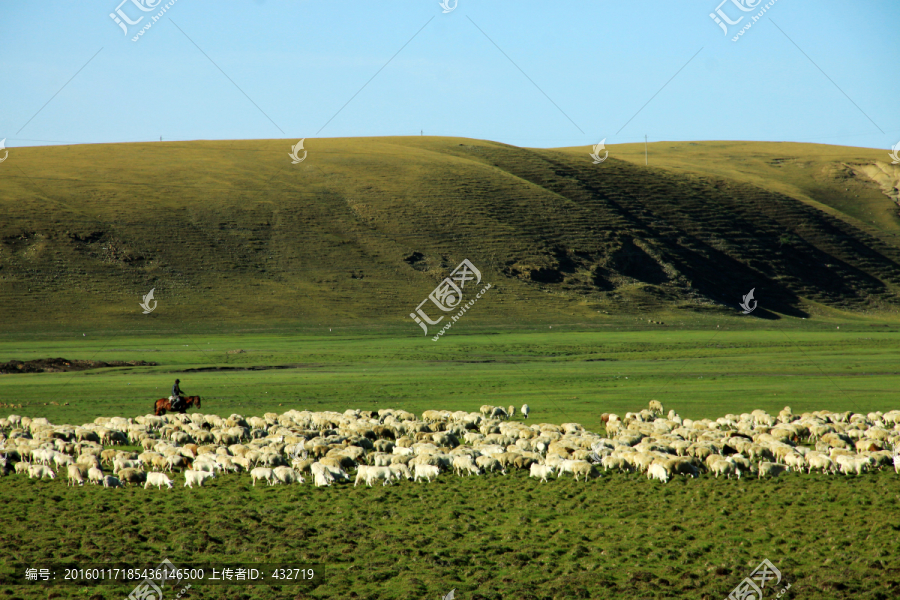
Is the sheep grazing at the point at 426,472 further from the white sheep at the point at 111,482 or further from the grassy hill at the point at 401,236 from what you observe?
the grassy hill at the point at 401,236

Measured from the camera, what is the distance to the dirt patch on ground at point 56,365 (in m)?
44.5

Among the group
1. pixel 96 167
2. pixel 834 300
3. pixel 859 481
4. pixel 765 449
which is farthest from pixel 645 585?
pixel 96 167

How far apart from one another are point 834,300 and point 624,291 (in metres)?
32.0

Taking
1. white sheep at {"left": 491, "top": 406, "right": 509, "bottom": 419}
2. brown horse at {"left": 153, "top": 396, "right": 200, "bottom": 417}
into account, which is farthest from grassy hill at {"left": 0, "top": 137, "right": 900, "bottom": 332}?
white sheep at {"left": 491, "top": 406, "right": 509, "bottom": 419}

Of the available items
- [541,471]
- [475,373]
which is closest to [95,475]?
[541,471]

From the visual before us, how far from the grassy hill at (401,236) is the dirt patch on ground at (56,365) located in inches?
971

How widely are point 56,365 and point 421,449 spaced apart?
35355 mm

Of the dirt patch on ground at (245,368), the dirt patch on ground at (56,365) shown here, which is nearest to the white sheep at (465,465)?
the dirt patch on ground at (245,368)

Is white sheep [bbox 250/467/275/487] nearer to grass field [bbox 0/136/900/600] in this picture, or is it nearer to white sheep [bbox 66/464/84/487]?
grass field [bbox 0/136/900/600]

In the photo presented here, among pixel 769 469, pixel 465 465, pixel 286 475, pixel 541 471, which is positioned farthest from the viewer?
pixel 465 465

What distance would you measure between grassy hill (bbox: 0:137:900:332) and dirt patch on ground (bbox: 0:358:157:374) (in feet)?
80.9

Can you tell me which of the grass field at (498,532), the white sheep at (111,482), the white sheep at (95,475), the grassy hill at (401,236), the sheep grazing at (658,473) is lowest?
the grass field at (498,532)

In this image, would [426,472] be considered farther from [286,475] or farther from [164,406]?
[164,406]

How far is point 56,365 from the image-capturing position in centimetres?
4572
